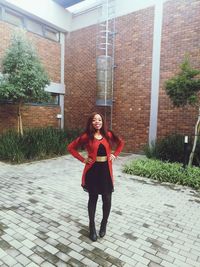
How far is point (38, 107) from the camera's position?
10.1m

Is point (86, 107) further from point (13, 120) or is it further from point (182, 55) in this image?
point (182, 55)

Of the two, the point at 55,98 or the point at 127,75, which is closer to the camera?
the point at 127,75

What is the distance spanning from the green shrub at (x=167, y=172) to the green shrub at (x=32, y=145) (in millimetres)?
3064

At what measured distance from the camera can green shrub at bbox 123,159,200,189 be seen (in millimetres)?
5301

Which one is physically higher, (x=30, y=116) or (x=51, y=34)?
(x=51, y=34)

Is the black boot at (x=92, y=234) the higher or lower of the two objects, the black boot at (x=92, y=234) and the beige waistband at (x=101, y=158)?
the lower

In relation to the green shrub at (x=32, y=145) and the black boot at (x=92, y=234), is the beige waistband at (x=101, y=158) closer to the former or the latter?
the black boot at (x=92, y=234)

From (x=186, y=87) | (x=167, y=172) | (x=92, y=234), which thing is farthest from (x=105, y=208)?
(x=186, y=87)

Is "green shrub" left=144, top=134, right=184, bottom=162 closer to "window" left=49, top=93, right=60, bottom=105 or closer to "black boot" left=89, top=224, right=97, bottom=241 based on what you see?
"black boot" left=89, top=224, right=97, bottom=241

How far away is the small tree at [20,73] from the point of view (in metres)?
7.59

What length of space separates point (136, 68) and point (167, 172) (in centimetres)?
480

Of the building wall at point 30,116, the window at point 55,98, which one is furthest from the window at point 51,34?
the building wall at point 30,116

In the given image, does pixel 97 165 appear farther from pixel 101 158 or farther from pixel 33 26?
pixel 33 26

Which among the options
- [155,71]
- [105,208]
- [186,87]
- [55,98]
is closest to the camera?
[105,208]
